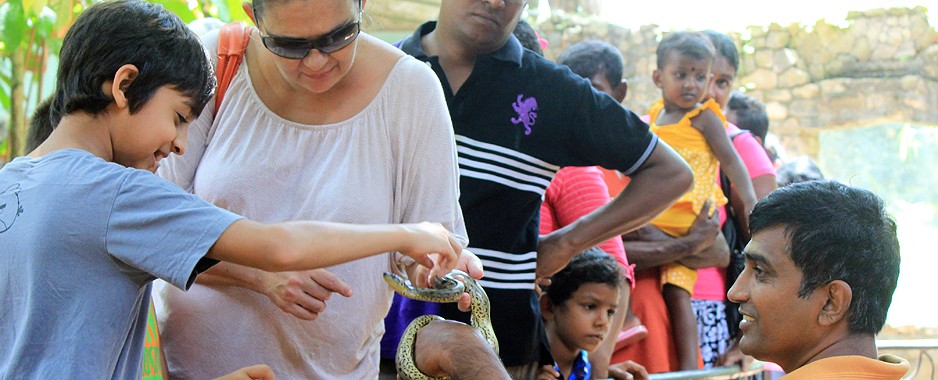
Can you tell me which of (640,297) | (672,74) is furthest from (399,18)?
(640,297)

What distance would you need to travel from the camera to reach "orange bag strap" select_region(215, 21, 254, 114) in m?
2.53

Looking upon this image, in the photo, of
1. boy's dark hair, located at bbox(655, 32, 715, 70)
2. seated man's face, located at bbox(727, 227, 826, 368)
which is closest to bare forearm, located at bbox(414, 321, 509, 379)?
seated man's face, located at bbox(727, 227, 826, 368)

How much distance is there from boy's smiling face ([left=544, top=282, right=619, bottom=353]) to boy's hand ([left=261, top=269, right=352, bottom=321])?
193 centimetres

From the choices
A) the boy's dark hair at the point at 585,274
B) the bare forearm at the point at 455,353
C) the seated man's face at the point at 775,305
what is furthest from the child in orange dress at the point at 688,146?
the bare forearm at the point at 455,353

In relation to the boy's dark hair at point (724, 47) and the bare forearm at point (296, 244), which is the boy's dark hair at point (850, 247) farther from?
the boy's dark hair at point (724, 47)

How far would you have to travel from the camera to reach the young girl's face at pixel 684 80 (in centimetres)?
507

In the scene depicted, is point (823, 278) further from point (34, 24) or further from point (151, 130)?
point (34, 24)

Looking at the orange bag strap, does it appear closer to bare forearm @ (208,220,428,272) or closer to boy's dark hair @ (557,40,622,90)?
bare forearm @ (208,220,428,272)

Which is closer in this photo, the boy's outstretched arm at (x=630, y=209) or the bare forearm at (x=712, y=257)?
the boy's outstretched arm at (x=630, y=209)

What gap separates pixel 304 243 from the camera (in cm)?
192

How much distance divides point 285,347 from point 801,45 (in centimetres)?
1245

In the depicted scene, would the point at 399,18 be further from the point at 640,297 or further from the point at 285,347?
the point at 285,347

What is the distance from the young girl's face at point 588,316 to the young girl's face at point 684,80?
1390 mm

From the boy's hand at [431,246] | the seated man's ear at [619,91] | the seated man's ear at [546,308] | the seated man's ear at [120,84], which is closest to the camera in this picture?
the seated man's ear at [120,84]
